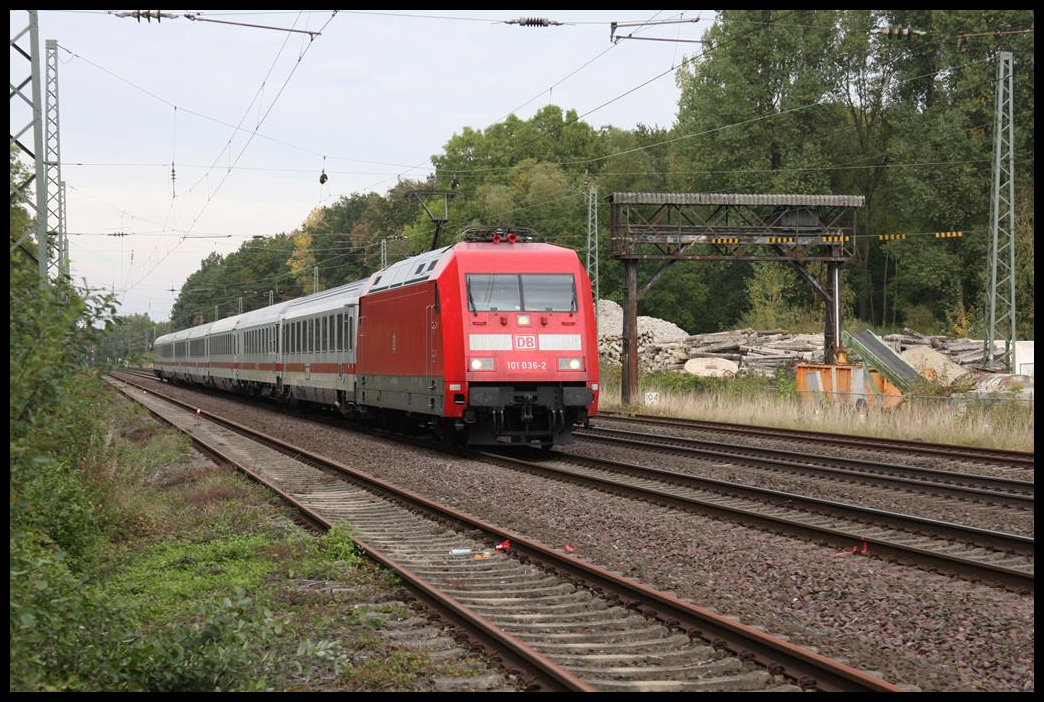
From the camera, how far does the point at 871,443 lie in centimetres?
1930

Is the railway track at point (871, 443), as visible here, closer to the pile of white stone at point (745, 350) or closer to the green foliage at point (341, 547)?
the green foliage at point (341, 547)

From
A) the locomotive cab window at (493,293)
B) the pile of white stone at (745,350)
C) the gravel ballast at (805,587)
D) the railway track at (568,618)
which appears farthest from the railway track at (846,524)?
the pile of white stone at (745,350)

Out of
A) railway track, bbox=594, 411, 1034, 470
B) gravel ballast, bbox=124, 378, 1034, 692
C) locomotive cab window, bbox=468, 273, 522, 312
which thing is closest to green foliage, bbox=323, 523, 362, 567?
gravel ballast, bbox=124, 378, 1034, 692

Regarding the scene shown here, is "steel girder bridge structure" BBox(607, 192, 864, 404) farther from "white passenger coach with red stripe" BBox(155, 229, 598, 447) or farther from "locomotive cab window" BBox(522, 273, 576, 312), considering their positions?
"locomotive cab window" BBox(522, 273, 576, 312)

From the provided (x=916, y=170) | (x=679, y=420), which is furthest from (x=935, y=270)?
(x=679, y=420)

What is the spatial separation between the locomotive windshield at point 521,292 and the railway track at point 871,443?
5.68 metres

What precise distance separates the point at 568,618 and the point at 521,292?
10.5m

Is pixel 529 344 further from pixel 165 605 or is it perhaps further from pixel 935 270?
pixel 935 270

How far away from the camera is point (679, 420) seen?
2672cm

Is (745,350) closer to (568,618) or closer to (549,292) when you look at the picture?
(549,292)

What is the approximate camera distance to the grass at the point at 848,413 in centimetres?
1980

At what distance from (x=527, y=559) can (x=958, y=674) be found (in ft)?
13.0

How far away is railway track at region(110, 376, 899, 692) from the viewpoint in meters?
5.85

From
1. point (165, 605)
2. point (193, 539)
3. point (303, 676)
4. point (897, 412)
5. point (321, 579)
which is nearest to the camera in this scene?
point (303, 676)
